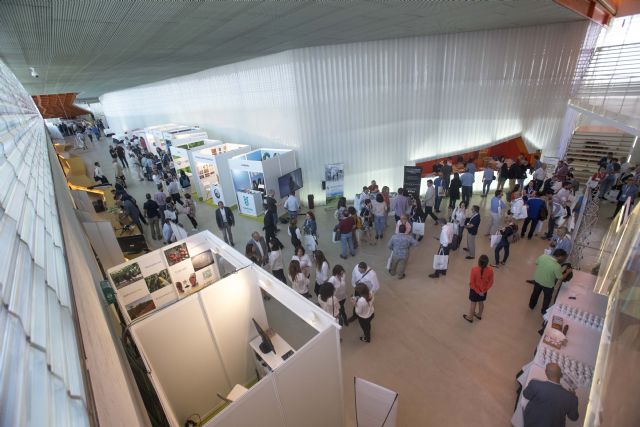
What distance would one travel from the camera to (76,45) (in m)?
5.34

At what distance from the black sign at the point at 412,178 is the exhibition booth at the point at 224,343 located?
612 cm

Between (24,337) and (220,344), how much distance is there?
12.7ft

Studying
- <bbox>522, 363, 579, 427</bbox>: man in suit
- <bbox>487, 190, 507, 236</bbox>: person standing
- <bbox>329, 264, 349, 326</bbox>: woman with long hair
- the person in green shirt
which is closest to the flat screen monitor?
<bbox>329, 264, 349, 326</bbox>: woman with long hair

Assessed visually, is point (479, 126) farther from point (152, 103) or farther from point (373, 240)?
point (152, 103)

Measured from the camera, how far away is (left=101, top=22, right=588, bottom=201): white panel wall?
356 inches

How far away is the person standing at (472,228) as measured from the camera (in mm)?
6353

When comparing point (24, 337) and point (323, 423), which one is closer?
point (24, 337)

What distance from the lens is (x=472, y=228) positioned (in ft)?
21.4

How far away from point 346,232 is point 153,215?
577 cm

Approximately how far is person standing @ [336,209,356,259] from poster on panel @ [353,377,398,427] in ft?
12.5

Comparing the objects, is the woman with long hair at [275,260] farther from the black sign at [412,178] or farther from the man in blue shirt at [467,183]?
the man in blue shirt at [467,183]

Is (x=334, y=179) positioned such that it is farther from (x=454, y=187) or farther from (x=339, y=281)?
(x=339, y=281)

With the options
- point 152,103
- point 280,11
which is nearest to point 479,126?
point 280,11

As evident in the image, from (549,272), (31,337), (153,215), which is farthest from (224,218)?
(31,337)
